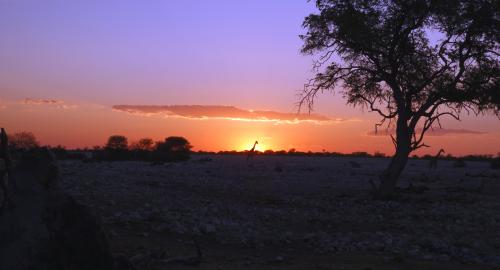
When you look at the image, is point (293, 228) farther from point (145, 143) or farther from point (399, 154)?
point (145, 143)

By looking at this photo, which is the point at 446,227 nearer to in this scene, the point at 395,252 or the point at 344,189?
the point at 395,252

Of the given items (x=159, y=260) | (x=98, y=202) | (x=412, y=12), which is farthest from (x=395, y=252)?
(x=412, y=12)

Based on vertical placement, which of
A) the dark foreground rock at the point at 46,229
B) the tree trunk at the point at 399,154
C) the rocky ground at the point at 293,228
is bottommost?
the rocky ground at the point at 293,228

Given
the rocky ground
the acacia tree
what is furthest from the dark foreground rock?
the acacia tree

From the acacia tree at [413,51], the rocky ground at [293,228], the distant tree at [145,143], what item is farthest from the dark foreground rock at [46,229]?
the distant tree at [145,143]

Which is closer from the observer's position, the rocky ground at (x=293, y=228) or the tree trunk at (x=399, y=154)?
the rocky ground at (x=293, y=228)

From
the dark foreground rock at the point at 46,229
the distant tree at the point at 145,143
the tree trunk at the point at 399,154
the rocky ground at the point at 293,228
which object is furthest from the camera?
the distant tree at the point at 145,143

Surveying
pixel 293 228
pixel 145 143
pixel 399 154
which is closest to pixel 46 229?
pixel 293 228

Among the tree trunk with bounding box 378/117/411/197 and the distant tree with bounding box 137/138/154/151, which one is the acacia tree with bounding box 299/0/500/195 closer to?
the tree trunk with bounding box 378/117/411/197

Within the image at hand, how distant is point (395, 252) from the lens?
11.7 m

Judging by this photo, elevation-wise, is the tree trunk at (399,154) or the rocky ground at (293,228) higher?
the tree trunk at (399,154)

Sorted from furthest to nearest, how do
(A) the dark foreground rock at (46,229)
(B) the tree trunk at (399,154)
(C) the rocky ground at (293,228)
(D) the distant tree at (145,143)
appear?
(D) the distant tree at (145,143)
(B) the tree trunk at (399,154)
(C) the rocky ground at (293,228)
(A) the dark foreground rock at (46,229)

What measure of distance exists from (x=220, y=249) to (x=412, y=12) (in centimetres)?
1279

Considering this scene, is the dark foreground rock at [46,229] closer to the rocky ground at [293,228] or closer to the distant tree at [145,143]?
the rocky ground at [293,228]
